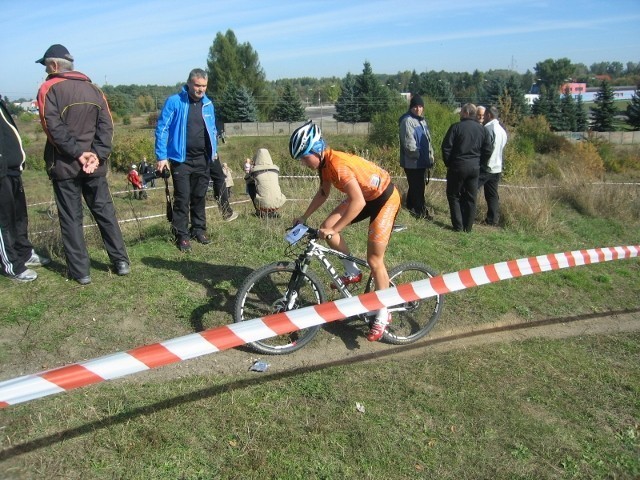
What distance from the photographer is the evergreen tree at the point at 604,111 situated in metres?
51.9

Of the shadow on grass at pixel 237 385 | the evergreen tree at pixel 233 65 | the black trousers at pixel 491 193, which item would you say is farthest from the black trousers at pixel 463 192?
the evergreen tree at pixel 233 65

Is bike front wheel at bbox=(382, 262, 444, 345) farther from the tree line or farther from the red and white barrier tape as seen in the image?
the tree line

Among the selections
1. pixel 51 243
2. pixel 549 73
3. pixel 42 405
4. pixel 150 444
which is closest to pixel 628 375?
pixel 150 444

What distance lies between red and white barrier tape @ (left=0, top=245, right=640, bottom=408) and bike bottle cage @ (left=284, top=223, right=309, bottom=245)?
72cm

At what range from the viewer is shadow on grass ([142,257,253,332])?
17.1 ft

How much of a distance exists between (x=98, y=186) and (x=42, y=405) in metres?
2.44

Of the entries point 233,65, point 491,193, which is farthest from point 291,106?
point 491,193

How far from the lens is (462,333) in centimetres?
556

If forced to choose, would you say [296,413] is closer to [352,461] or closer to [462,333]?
[352,461]

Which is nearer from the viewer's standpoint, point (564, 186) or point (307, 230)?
point (307, 230)

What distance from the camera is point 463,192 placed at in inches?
336

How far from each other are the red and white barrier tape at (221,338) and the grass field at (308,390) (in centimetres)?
69

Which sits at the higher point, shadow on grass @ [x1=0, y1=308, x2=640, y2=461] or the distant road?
the distant road

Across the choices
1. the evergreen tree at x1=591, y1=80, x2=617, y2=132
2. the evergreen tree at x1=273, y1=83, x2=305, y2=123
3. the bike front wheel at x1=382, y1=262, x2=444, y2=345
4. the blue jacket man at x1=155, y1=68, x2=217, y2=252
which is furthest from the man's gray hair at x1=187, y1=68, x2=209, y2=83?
the evergreen tree at x1=273, y1=83, x2=305, y2=123
